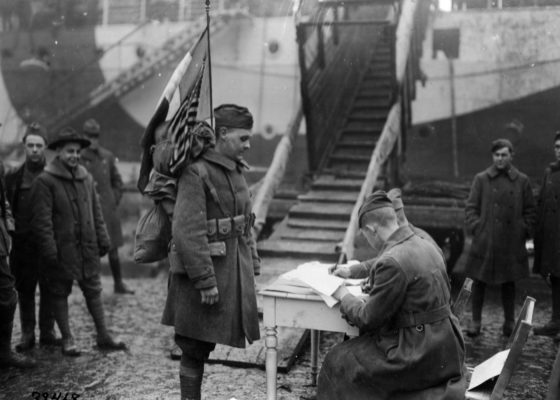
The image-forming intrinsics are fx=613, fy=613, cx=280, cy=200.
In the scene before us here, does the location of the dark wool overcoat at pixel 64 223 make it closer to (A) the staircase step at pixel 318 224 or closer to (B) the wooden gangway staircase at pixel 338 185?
(B) the wooden gangway staircase at pixel 338 185

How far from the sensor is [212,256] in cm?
371

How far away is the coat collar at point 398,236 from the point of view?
10.9ft

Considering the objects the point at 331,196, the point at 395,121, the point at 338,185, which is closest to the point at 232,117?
the point at 331,196

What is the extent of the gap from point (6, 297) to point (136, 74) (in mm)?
9505

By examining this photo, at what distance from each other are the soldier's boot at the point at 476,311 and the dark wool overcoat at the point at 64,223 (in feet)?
12.2

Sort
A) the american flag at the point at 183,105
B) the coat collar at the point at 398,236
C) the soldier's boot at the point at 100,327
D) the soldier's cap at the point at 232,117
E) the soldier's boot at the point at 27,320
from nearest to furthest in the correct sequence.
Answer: the coat collar at the point at 398,236, the american flag at the point at 183,105, the soldier's cap at the point at 232,117, the soldier's boot at the point at 100,327, the soldier's boot at the point at 27,320

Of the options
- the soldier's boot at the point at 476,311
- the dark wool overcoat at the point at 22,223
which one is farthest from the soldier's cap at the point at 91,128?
the soldier's boot at the point at 476,311

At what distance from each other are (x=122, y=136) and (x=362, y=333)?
11255 millimetres

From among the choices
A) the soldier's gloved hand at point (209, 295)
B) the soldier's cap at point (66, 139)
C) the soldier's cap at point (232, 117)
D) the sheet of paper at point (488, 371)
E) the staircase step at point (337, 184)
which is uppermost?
the soldier's cap at point (232, 117)

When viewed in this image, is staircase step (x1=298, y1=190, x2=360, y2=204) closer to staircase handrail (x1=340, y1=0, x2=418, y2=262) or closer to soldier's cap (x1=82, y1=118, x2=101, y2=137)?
staircase handrail (x1=340, y1=0, x2=418, y2=262)

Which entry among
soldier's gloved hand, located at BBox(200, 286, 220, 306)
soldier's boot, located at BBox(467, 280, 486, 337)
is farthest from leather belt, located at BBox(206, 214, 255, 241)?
soldier's boot, located at BBox(467, 280, 486, 337)

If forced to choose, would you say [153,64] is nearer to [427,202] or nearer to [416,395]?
[427,202]

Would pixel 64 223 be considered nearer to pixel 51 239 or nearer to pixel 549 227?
pixel 51 239

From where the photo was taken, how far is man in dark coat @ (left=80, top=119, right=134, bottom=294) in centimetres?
771
